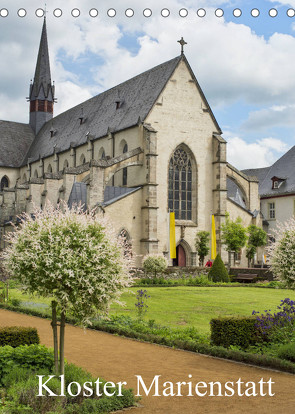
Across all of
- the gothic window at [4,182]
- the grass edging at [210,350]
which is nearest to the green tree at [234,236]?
the grass edging at [210,350]

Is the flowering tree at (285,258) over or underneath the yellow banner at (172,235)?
underneath

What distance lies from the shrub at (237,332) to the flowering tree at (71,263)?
5121 millimetres

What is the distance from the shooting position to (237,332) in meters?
13.8

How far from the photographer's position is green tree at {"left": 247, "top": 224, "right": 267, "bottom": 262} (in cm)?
4500

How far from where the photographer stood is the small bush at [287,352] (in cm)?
1211

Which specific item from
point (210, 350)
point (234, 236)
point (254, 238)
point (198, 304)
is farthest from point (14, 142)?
point (210, 350)

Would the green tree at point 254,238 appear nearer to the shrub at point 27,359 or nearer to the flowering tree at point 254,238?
the flowering tree at point 254,238

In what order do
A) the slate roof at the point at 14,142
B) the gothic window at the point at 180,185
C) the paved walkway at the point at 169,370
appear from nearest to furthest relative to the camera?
1. the paved walkway at the point at 169,370
2. the gothic window at the point at 180,185
3. the slate roof at the point at 14,142

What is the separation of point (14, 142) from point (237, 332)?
2392 inches

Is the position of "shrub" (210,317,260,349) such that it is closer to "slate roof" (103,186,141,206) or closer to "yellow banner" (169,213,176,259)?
"slate roof" (103,186,141,206)

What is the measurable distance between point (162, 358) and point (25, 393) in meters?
5.02

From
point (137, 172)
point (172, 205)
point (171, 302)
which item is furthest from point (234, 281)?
point (171, 302)

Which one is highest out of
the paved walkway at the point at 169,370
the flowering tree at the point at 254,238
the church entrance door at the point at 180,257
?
the flowering tree at the point at 254,238

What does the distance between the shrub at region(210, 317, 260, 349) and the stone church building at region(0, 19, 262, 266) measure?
25098 mm
